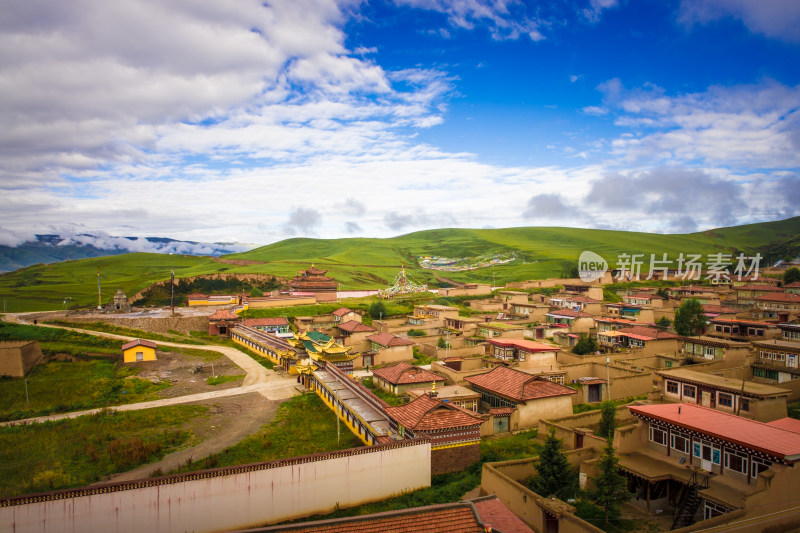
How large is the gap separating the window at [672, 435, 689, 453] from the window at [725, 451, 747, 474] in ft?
4.80

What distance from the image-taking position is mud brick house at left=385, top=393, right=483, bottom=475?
1833 centimetres

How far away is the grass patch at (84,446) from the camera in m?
18.1

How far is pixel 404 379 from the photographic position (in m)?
29.3

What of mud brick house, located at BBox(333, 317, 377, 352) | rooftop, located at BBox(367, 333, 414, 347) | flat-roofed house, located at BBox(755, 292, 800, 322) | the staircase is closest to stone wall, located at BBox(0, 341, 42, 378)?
mud brick house, located at BBox(333, 317, 377, 352)

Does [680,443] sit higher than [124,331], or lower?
higher

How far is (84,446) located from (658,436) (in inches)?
1020

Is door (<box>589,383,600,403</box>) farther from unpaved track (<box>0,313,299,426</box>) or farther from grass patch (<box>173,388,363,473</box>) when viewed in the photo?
unpaved track (<box>0,313,299,426</box>)

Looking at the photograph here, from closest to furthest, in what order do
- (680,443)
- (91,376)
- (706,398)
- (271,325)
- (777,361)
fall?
(680,443) < (706,398) < (777,361) < (91,376) < (271,325)

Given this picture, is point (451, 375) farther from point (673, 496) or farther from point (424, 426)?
point (673, 496)

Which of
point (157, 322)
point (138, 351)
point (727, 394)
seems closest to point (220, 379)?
point (138, 351)

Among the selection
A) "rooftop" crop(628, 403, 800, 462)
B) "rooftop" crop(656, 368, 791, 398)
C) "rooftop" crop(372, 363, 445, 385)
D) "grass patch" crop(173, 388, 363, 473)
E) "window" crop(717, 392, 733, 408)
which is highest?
"rooftop" crop(628, 403, 800, 462)

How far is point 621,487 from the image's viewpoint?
1401cm

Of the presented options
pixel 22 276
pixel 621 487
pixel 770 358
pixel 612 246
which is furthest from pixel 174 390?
pixel 612 246

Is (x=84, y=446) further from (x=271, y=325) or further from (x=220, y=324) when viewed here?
(x=271, y=325)
